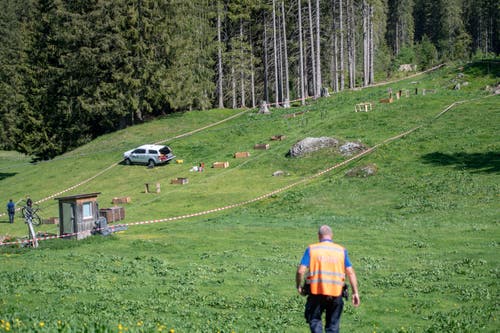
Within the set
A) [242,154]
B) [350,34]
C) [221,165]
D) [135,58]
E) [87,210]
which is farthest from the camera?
[350,34]

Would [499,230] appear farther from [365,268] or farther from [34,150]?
[34,150]

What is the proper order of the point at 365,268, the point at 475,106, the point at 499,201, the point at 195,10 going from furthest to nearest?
1. the point at 195,10
2. the point at 475,106
3. the point at 499,201
4. the point at 365,268

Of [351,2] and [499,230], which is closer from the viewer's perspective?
[499,230]

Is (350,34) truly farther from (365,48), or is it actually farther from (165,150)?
(165,150)

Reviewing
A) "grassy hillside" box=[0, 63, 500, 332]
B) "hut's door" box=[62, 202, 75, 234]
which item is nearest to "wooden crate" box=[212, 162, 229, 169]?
"grassy hillside" box=[0, 63, 500, 332]

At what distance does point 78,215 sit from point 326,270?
21.8 m

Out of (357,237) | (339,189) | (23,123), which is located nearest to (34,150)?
(23,123)

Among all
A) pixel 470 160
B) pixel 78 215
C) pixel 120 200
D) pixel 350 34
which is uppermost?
pixel 350 34

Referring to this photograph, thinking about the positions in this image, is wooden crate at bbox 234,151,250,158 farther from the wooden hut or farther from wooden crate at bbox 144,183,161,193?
the wooden hut

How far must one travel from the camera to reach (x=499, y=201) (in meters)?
30.5

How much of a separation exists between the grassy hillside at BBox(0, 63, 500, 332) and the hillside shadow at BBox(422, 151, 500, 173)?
0.12 m

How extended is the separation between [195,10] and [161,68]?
564 inches

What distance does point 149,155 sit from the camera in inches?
2186

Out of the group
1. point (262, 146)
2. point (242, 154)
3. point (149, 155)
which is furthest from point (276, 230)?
point (149, 155)
